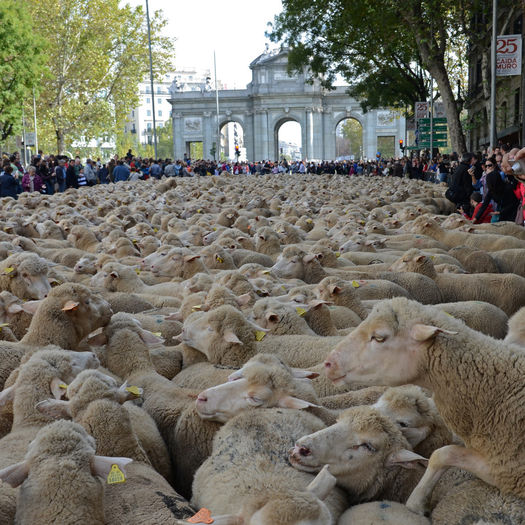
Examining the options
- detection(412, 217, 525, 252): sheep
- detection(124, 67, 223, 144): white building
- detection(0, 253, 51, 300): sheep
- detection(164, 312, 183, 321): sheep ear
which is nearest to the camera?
detection(164, 312, 183, 321): sheep ear

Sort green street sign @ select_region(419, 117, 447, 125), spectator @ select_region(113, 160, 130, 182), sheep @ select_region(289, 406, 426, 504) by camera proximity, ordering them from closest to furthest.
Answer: sheep @ select_region(289, 406, 426, 504) < green street sign @ select_region(419, 117, 447, 125) < spectator @ select_region(113, 160, 130, 182)

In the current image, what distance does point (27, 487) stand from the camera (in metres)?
2.48

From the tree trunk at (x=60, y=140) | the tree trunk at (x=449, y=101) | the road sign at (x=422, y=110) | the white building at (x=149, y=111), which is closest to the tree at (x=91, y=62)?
the tree trunk at (x=60, y=140)

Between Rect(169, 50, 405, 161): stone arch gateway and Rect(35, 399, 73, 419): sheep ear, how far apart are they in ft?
248

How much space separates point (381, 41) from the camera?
1023 inches

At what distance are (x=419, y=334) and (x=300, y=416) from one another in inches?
30.0

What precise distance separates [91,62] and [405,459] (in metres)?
43.9

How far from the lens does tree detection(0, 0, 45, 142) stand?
34031mm

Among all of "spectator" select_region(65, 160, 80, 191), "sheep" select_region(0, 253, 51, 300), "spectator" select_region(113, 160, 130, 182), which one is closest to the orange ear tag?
"sheep" select_region(0, 253, 51, 300)

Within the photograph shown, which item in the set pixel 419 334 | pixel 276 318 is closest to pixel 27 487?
pixel 419 334

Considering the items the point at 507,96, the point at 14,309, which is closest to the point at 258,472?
the point at 14,309

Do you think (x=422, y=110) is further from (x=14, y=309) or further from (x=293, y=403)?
(x=293, y=403)

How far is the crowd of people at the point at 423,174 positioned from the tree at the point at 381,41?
3417 mm

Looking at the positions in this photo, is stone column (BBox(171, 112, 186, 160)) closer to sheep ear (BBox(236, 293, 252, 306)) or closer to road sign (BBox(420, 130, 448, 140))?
road sign (BBox(420, 130, 448, 140))
